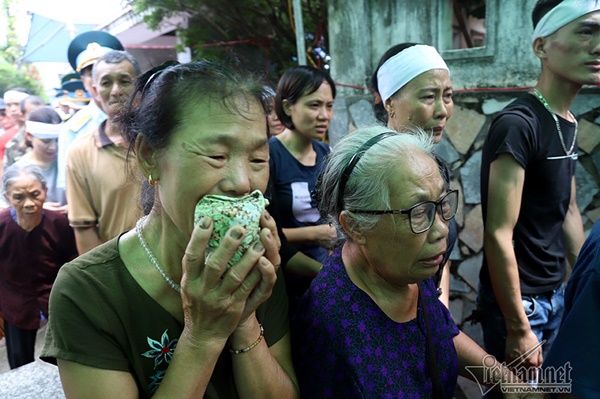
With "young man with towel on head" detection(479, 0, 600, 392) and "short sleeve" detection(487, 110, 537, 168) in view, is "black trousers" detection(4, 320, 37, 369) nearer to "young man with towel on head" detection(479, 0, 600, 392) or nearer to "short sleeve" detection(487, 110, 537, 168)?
"young man with towel on head" detection(479, 0, 600, 392)

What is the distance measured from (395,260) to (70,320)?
0.97 meters

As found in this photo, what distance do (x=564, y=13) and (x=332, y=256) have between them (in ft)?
5.75

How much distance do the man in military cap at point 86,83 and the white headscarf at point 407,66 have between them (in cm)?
195

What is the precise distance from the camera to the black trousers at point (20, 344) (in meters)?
3.38

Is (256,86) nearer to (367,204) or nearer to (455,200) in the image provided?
(367,204)

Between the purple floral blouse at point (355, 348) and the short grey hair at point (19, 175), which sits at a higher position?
the short grey hair at point (19, 175)

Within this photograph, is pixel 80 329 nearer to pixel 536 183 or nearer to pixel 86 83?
pixel 536 183

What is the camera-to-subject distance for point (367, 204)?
1.50 meters

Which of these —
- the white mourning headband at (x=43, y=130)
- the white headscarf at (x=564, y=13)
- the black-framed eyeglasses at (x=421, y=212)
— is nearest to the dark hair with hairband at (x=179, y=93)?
the black-framed eyeglasses at (x=421, y=212)

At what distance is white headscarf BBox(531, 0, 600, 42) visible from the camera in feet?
7.26

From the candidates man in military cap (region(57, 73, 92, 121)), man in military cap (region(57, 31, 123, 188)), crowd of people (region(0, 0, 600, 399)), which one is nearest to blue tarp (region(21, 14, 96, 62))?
man in military cap (region(57, 73, 92, 121))

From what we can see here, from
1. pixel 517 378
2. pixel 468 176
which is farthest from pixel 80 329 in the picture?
pixel 468 176

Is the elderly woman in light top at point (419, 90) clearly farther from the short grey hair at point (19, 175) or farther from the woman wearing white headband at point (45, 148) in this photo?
the woman wearing white headband at point (45, 148)

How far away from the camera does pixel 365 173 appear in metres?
1.51
